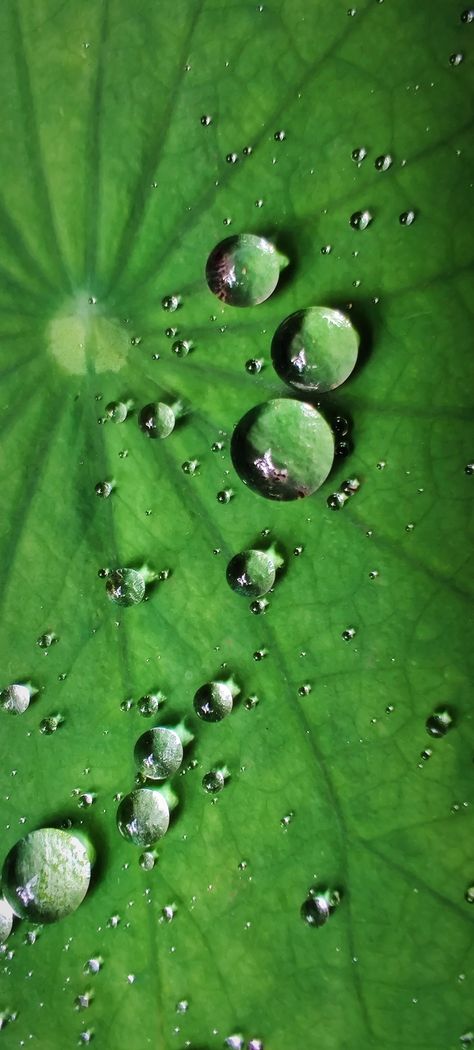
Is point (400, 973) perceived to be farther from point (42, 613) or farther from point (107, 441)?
point (107, 441)

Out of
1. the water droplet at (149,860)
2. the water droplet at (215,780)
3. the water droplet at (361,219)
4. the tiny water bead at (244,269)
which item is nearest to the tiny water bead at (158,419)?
the tiny water bead at (244,269)

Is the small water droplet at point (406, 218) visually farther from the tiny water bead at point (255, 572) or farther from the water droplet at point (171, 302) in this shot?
the tiny water bead at point (255, 572)

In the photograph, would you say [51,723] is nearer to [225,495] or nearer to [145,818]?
[145,818]

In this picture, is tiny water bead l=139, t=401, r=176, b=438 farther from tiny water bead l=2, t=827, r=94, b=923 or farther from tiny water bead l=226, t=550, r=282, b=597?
tiny water bead l=2, t=827, r=94, b=923

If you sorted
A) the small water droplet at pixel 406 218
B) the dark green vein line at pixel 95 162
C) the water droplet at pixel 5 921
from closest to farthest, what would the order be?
the small water droplet at pixel 406 218
the dark green vein line at pixel 95 162
the water droplet at pixel 5 921

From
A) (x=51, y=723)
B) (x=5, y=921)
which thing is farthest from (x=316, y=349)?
(x=5, y=921)

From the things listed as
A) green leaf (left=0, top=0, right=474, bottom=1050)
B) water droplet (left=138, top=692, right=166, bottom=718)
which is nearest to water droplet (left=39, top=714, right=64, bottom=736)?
green leaf (left=0, top=0, right=474, bottom=1050)
